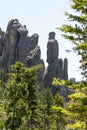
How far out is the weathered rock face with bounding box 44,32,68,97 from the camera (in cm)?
17750

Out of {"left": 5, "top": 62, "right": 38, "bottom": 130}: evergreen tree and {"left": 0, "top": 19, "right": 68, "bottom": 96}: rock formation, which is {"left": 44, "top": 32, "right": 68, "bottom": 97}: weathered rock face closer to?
{"left": 0, "top": 19, "right": 68, "bottom": 96}: rock formation

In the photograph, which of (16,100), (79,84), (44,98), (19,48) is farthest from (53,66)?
(79,84)

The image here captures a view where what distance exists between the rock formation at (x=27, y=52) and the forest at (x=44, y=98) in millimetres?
92404

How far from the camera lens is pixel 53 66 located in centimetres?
17925

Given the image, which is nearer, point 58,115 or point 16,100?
point 16,100

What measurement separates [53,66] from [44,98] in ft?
326

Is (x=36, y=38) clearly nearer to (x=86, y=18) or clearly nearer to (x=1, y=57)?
(x=1, y=57)

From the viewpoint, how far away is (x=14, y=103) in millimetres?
41375

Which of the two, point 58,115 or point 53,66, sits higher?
point 53,66

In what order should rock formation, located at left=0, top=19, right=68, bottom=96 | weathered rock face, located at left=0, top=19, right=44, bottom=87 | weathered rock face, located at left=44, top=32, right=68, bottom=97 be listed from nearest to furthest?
weathered rock face, located at left=44, top=32, right=68, bottom=97, rock formation, located at left=0, top=19, right=68, bottom=96, weathered rock face, located at left=0, top=19, right=44, bottom=87

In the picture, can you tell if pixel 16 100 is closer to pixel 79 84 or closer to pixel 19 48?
pixel 79 84

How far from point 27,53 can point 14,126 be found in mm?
139772

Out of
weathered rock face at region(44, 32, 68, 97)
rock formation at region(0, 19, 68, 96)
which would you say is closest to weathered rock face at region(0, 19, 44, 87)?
rock formation at region(0, 19, 68, 96)

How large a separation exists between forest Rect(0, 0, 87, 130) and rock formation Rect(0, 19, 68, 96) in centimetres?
9240
